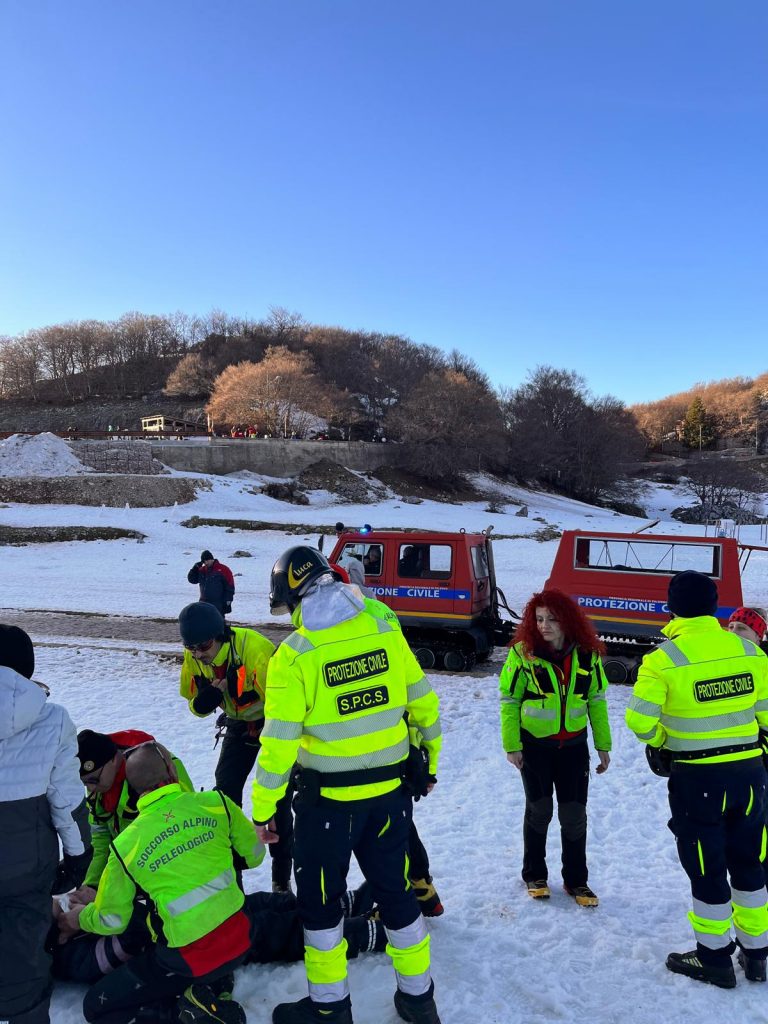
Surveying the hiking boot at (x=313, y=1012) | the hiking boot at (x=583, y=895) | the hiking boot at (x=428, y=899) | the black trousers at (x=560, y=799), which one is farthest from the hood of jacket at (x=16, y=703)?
the hiking boot at (x=583, y=895)

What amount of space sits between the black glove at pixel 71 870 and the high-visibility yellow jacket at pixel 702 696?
258 centimetres

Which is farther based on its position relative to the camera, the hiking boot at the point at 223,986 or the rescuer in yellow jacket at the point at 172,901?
the hiking boot at the point at 223,986

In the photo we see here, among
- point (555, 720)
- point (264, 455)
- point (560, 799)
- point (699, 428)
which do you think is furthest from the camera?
point (699, 428)

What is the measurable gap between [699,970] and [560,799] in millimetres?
981

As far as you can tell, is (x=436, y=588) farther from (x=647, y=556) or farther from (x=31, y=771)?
(x=31, y=771)

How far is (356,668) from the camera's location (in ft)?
8.84

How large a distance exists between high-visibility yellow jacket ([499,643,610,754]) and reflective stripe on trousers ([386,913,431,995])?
1.24 metres

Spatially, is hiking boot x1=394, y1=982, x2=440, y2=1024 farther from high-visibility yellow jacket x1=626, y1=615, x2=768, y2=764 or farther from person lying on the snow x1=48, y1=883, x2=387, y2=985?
high-visibility yellow jacket x1=626, y1=615, x2=768, y2=764

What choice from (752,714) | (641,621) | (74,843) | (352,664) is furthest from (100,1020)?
(641,621)

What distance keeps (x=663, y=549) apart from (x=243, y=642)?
6.99 metres

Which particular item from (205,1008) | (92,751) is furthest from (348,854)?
(92,751)

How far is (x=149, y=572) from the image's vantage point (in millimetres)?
18672

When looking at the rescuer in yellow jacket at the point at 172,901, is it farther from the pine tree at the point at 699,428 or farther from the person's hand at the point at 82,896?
the pine tree at the point at 699,428

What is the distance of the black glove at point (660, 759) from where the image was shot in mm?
3150
